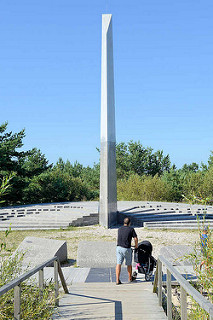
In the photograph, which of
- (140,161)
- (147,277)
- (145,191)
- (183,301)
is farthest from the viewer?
(140,161)

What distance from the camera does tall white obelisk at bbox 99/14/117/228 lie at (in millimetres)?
16781

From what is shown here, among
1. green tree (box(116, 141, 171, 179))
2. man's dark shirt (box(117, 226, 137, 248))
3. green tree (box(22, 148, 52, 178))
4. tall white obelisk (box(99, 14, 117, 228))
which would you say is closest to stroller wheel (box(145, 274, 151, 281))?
man's dark shirt (box(117, 226, 137, 248))

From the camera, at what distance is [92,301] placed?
5.09m

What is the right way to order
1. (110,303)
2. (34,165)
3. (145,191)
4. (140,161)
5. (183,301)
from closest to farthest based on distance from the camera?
1. (183,301)
2. (110,303)
3. (145,191)
4. (34,165)
5. (140,161)

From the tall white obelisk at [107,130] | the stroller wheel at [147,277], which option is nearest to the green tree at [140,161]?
the tall white obelisk at [107,130]

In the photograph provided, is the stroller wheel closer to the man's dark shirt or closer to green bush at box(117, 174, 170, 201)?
the man's dark shirt

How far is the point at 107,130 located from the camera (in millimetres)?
16844

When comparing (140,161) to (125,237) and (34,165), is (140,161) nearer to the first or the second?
(34,165)

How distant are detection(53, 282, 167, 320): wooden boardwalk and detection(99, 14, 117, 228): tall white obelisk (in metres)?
10.8

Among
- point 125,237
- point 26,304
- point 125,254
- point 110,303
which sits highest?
point 125,237

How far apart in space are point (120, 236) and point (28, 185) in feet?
70.4

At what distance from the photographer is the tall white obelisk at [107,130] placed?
16.8 meters

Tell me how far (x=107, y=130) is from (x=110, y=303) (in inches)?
484

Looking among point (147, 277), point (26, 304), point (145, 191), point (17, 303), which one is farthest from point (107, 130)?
point (17, 303)
